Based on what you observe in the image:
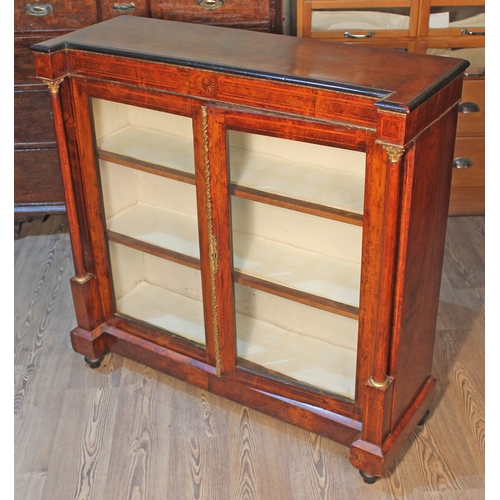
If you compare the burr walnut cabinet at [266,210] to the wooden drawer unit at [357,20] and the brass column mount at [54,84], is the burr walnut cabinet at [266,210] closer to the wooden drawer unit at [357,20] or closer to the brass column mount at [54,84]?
Result: the brass column mount at [54,84]

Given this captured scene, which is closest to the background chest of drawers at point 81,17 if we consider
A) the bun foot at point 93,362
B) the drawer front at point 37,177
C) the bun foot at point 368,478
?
the drawer front at point 37,177

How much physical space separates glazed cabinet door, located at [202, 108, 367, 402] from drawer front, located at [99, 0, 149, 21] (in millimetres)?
1027

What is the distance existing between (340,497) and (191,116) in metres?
1.10

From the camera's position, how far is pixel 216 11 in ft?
8.95

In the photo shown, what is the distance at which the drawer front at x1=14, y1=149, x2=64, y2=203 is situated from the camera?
3027 mm

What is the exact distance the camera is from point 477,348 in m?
2.58

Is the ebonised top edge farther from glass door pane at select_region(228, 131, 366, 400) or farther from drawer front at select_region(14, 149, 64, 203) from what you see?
drawer front at select_region(14, 149, 64, 203)

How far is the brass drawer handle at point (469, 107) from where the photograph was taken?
9.96ft

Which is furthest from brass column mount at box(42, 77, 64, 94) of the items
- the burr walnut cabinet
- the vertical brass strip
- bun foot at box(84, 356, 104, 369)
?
bun foot at box(84, 356, 104, 369)

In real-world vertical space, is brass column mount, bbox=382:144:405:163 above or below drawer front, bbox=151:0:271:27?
below

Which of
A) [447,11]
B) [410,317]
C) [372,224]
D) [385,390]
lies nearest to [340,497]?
[385,390]

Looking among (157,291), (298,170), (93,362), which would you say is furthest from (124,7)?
(93,362)

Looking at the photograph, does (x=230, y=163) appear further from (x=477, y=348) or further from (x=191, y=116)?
(x=477, y=348)

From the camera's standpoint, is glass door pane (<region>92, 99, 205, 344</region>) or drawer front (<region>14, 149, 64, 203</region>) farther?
drawer front (<region>14, 149, 64, 203</region>)
